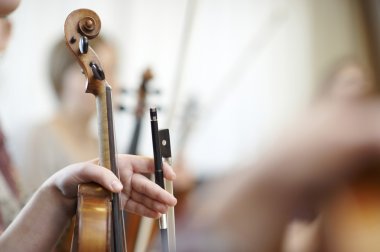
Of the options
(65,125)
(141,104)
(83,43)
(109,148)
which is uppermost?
(65,125)

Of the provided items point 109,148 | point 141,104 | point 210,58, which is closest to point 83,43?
point 109,148

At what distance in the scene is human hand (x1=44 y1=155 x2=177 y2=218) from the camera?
2.20 ft

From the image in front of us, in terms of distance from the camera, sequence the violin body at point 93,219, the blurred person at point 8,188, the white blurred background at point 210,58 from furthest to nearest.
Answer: the white blurred background at point 210,58 < the blurred person at point 8,188 < the violin body at point 93,219

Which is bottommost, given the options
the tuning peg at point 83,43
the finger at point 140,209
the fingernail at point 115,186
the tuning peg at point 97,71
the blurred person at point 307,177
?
the blurred person at point 307,177

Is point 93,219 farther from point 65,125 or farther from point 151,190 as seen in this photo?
point 65,125

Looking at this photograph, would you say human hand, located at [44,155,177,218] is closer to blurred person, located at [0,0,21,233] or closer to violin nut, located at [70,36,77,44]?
violin nut, located at [70,36,77,44]

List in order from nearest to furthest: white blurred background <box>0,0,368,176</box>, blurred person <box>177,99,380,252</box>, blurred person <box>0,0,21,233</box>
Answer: blurred person <box>177,99,380,252</box> < blurred person <box>0,0,21,233</box> < white blurred background <box>0,0,368,176</box>

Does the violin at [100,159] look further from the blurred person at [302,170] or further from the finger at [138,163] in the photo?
the blurred person at [302,170]

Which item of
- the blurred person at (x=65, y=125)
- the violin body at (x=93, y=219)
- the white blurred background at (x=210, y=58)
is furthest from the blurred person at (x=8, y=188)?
the white blurred background at (x=210, y=58)


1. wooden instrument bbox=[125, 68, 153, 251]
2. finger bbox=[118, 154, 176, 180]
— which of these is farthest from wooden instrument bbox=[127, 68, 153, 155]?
finger bbox=[118, 154, 176, 180]

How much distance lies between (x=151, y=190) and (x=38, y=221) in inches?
5.6

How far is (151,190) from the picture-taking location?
2.36 feet

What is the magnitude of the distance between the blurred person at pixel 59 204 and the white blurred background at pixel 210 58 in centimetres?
123

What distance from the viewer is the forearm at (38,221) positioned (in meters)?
0.73
